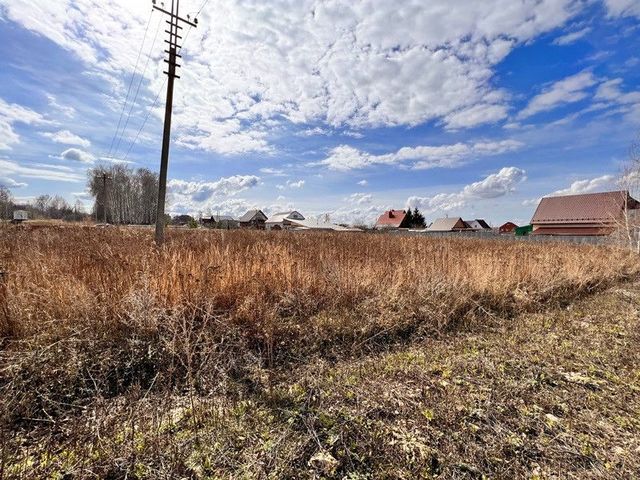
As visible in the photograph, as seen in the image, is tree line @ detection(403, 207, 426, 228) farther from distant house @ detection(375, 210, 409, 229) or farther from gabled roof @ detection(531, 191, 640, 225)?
gabled roof @ detection(531, 191, 640, 225)

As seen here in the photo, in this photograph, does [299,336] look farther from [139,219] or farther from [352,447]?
[139,219]

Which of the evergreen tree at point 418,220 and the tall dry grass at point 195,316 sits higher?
the evergreen tree at point 418,220

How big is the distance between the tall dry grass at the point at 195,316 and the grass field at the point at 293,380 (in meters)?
0.02

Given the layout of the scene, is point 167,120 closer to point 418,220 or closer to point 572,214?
point 572,214

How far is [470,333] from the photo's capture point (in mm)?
4484

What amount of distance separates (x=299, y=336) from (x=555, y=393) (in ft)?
8.54

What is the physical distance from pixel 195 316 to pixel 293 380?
60.6 inches

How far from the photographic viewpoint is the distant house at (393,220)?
6825cm

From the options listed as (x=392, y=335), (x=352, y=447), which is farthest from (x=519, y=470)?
(x=392, y=335)

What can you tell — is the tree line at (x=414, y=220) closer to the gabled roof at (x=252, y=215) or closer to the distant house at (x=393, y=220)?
the distant house at (x=393, y=220)

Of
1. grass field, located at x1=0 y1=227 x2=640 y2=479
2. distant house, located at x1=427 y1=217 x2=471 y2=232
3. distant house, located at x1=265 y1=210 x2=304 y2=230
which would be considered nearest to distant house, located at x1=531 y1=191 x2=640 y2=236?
distant house, located at x1=427 y1=217 x2=471 y2=232

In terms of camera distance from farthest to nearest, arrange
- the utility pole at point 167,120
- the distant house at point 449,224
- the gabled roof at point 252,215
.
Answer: the gabled roof at point 252,215 → the distant house at point 449,224 → the utility pole at point 167,120

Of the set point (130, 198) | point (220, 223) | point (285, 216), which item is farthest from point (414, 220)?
point (130, 198)

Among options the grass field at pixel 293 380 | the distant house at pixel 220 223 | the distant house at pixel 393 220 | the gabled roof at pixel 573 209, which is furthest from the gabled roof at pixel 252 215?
the grass field at pixel 293 380
